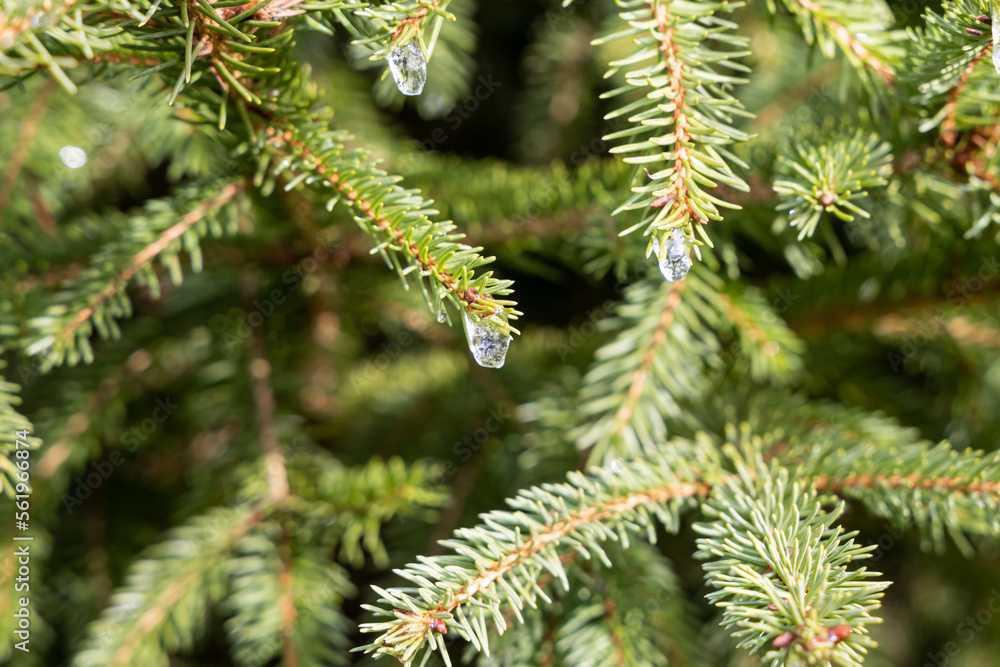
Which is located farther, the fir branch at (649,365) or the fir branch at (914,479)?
the fir branch at (649,365)

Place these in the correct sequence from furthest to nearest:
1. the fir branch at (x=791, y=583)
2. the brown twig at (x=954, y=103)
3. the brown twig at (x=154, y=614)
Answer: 1. the brown twig at (x=154, y=614)
2. the brown twig at (x=954, y=103)
3. the fir branch at (x=791, y=583)

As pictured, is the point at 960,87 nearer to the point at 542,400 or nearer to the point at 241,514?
the point at 542,400

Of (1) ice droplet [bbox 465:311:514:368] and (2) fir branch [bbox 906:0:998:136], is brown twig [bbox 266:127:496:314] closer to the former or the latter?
(1) ice droplet [bbox 465:311:514:368]

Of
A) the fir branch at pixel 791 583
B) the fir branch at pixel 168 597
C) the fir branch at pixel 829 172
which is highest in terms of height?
the fir branch at pixel 829 172

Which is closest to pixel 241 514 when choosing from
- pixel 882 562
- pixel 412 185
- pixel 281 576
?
pixel 281 576

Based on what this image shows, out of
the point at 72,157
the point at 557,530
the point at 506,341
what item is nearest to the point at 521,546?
the point at 557,530

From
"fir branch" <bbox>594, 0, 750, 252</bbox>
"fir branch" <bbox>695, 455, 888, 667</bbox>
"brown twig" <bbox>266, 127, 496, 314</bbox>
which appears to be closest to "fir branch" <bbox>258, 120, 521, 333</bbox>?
"brown twig" <bbox>266, 127, 496, 314</bbox>

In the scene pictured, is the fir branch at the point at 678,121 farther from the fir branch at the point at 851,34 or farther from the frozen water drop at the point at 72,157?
the frozen water drop at the point at 72,157

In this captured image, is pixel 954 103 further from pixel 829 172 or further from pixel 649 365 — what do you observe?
pixel 649 365

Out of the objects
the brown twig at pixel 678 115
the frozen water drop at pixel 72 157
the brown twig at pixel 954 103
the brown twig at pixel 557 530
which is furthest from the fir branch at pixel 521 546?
the frozen water drop at pixel 72 157
